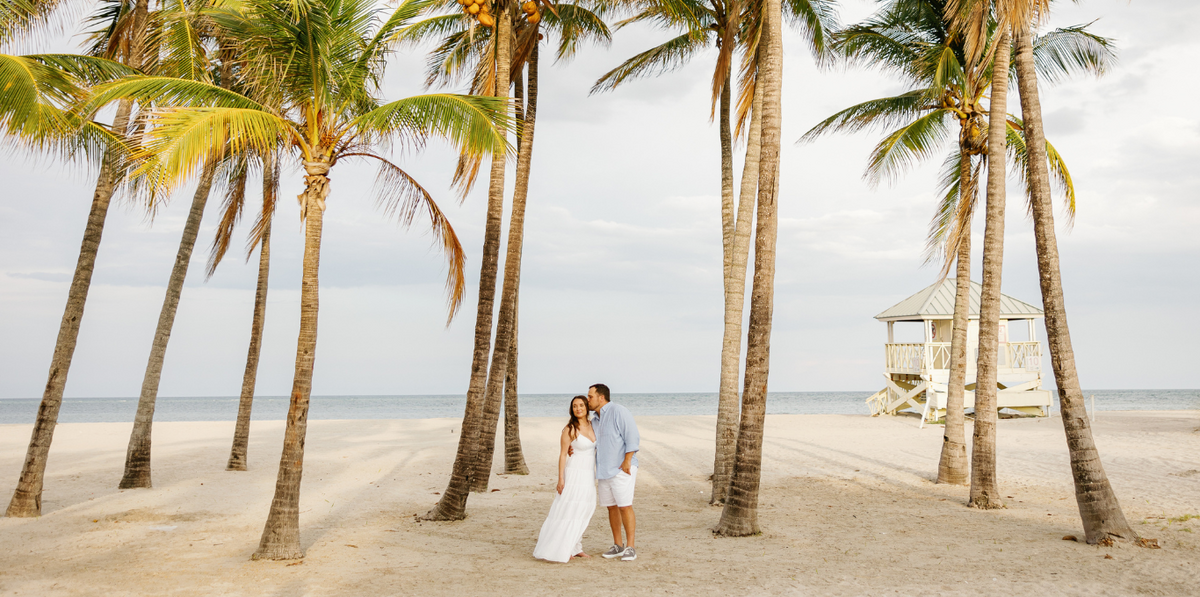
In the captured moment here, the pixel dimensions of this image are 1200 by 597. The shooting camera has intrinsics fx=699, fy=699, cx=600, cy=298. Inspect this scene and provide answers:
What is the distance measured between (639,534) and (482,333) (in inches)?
123

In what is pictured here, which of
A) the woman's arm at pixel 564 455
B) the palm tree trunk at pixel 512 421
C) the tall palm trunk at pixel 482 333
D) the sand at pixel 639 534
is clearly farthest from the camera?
the palm tree trunk at pixel 512 421

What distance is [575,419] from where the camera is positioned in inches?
256

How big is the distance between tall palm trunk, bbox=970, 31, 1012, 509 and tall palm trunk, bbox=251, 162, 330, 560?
8.12 m

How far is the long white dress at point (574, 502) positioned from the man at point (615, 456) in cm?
11

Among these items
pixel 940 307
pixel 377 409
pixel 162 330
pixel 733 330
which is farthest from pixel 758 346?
pixel 377 409

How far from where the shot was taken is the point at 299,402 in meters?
6.44

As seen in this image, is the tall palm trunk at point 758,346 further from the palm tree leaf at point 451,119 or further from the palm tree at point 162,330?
the palm tree at point 162,330

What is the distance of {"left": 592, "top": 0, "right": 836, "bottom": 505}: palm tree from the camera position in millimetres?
9438

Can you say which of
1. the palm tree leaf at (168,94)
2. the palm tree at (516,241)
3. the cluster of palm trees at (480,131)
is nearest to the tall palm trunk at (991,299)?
the cluster of palm trees at (480,131)

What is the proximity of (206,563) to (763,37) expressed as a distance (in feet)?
26.0

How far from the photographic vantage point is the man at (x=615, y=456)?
254 inches

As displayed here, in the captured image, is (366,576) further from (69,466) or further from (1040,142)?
(69,466)

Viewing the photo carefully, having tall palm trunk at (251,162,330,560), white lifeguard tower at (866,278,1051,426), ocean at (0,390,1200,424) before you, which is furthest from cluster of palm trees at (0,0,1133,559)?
ocean at (0,390,1200,424)

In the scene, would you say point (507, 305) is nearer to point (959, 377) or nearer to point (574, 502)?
point (574, 502)
